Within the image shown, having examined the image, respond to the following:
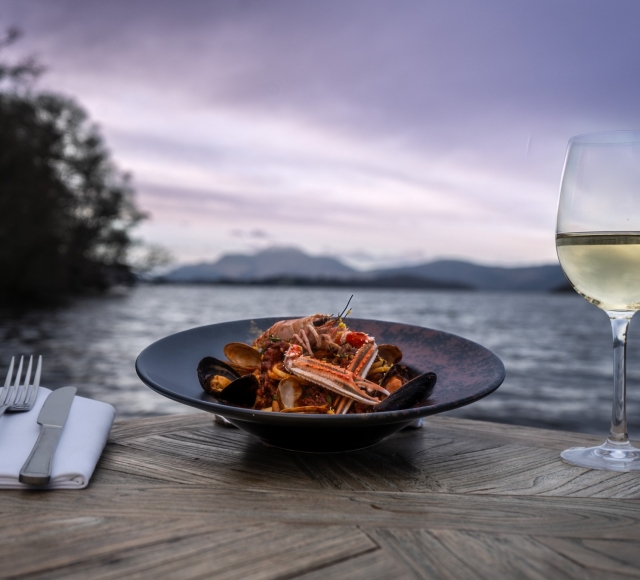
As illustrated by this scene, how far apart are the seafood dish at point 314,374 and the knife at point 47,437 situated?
1.33 ft

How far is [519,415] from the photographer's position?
57.4 ft

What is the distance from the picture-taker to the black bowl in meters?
1.31

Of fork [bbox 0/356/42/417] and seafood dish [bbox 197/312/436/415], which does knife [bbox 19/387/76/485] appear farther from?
seafood dish [bbox 197/312/436/415]

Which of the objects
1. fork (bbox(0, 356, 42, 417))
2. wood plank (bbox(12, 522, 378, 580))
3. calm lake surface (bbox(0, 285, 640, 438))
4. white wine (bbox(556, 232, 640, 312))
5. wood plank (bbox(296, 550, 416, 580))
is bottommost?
calm lake surface (bbox(0, 285, 640, 438))

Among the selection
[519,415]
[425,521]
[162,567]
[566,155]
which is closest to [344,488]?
[425,521]

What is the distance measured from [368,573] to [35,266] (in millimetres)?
37094

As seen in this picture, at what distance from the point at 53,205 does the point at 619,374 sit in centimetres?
3614

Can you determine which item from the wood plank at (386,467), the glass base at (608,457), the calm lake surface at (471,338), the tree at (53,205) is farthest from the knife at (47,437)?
the tree at (53,205)

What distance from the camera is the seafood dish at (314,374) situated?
1591mm

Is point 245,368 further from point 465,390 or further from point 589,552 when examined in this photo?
point 589,552

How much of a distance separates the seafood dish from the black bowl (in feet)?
0.21

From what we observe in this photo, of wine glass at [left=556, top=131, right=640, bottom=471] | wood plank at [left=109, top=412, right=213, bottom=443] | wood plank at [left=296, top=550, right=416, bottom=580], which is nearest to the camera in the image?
wood plank at [left=296, top=550, right=416, bottom=580]

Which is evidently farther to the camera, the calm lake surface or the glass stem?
the calm lake surface

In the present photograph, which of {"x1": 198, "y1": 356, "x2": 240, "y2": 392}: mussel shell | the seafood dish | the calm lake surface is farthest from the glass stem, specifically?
the calm lake surface
